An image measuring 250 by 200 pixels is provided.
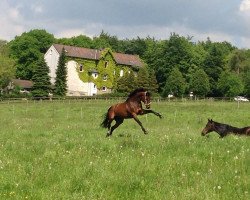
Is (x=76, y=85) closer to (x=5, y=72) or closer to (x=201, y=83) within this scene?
(x=5, y=72)

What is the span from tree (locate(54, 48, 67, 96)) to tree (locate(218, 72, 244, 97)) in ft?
109

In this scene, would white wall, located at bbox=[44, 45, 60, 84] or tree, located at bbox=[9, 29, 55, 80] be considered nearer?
white wall, located at bbox=[44, 45, 60, 84]

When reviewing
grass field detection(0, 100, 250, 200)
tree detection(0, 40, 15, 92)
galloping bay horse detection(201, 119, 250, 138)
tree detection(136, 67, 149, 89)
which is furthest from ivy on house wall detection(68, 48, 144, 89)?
grass field detection(0, 100, 250, 200)

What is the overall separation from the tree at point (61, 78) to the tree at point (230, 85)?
33212 millimetres

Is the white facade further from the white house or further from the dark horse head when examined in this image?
the dark horse head

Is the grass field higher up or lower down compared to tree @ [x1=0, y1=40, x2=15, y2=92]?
lower down

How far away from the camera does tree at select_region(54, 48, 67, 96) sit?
92.3 meters

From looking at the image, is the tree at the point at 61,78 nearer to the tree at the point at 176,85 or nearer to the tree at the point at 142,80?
the tree at the point at 142,80

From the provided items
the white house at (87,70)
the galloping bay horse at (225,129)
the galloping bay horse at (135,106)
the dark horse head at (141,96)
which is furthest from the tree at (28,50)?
the galloping bay horse at (225,129)

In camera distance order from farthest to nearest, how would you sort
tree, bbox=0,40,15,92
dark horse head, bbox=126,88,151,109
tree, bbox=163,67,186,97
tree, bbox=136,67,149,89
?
tree, bbox=0,40,15,92
tree, bbox=136,67,149,89
tree, bbox=163,67,186,97
dark horse head, bbox=126,88,151,109

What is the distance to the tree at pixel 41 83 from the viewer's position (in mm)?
86750

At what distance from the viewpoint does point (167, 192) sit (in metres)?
8.56

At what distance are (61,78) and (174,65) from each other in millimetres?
28680

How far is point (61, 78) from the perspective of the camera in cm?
9475
